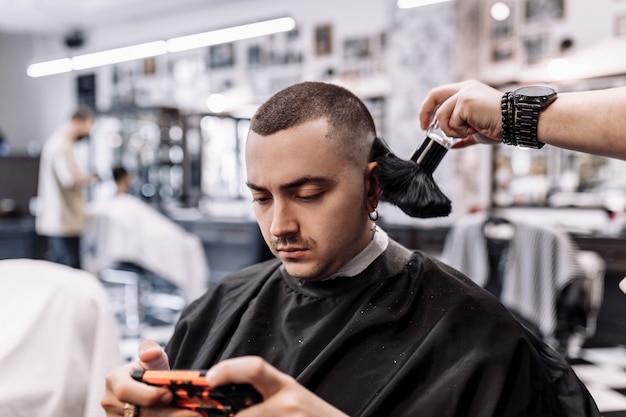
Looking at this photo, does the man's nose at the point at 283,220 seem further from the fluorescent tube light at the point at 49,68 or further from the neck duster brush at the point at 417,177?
the fluorescent tube light at the point at 49,68

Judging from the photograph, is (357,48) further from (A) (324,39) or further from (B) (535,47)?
(B) (535,47)

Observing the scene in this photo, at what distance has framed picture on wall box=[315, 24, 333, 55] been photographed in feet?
21.0

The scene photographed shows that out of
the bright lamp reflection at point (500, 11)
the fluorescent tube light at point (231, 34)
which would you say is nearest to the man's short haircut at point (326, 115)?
the bright lamp reflection at point (500, 11)

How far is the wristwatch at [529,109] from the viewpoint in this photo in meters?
1.01

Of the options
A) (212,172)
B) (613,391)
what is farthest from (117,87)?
(613,391)

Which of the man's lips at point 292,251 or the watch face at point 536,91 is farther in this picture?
the man's lips at point 292,251

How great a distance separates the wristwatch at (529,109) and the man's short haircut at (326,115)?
11.7 inches

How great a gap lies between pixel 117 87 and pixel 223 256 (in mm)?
3250

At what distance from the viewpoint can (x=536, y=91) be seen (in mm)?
1023

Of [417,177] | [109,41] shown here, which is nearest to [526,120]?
[417,177]

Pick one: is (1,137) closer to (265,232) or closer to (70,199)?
(70,199)

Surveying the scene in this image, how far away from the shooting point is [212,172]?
7.19m

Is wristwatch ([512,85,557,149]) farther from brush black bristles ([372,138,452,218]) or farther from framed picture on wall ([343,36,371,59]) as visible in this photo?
→ framed picture on wall ([343,36,371,59])

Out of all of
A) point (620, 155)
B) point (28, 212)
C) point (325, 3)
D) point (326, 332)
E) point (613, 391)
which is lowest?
point (613, 391)
